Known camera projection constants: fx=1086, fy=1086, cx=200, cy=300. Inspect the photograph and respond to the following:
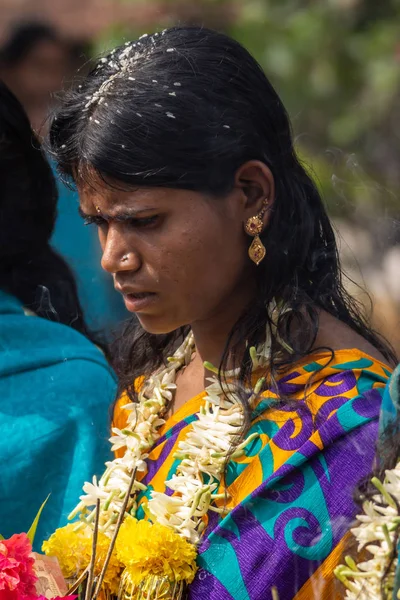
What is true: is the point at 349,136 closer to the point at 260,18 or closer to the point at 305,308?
the point at 260,18

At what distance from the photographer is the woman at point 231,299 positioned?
2.02 m

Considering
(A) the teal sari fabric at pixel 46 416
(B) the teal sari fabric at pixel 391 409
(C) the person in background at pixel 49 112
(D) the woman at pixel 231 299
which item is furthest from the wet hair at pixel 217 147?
(A) the teal sari fabric at pixel 46 416

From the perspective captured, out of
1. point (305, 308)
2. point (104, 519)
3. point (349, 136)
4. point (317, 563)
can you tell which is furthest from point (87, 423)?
point (349, 136)

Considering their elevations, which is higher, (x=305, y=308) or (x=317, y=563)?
(x=305, y=308)

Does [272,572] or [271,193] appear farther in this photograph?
[271,193]

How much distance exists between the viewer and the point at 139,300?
2.18 m

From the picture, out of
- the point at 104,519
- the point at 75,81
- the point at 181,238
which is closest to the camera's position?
the point at 181,238

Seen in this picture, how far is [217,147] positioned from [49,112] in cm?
54

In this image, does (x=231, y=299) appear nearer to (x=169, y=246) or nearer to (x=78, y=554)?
(x=169, y=246)

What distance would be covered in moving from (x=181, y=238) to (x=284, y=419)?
0.41 metres

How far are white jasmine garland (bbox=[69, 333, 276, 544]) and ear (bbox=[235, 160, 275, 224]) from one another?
278 mm

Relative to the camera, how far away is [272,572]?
6.51 feet

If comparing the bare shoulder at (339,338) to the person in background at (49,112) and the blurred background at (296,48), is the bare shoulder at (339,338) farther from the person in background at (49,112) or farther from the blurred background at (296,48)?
the blurred background at (296,48)

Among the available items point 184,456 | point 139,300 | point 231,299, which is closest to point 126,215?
point 139,300
